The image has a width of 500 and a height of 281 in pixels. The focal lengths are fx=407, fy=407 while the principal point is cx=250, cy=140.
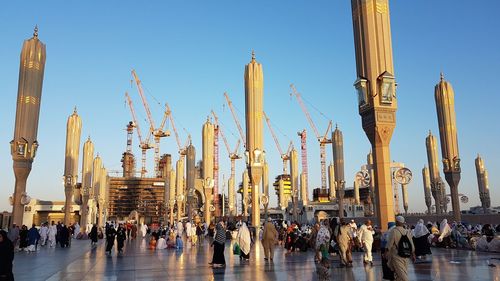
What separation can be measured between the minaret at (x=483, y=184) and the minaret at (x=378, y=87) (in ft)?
168

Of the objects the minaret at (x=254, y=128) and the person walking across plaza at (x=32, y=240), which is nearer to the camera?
the person walking across plaza at (x=32, y=240)

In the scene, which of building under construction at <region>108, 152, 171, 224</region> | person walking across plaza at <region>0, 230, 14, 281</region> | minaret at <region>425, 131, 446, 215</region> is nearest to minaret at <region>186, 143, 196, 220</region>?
minaret at <region>425, 131, 446, 215</region>

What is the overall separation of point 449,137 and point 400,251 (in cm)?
3151

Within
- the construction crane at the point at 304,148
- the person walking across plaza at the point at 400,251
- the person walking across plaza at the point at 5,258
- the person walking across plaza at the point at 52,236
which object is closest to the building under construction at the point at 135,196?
the construction crane at the point at 304,148

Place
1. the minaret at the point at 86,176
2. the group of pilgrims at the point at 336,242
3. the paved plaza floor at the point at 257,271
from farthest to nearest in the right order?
the minaret at the point at 86,176, the paved plaza floor at the point at 257,271, the group of pilgrims at the point at 336,242

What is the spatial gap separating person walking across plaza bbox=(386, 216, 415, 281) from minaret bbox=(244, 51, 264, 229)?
2364cm

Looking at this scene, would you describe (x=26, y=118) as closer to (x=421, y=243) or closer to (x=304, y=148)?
(x=421, y=243)

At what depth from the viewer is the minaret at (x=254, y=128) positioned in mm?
31531

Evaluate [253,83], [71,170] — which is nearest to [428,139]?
[253,83]

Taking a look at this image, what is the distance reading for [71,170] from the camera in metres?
39.6

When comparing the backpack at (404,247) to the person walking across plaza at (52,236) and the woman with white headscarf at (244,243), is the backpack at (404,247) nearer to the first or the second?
the woman with white headscarf at (244,243)

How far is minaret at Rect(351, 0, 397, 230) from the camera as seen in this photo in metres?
16.3

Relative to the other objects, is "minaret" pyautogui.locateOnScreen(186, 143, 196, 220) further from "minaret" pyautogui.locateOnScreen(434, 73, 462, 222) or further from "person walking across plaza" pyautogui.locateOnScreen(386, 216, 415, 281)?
"person walking across plaza" pyautogui.locateOnScreen(386, 216, 415, 281)

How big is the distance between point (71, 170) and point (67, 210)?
416cm
